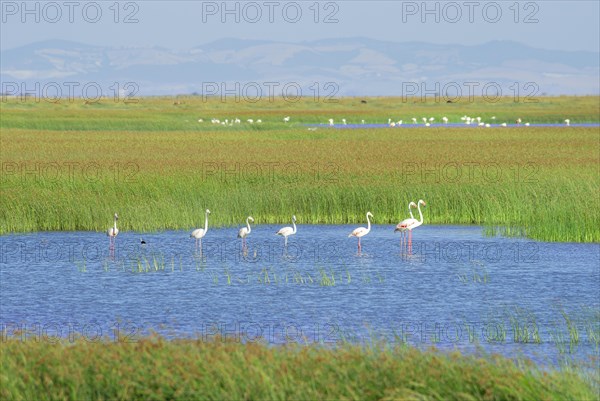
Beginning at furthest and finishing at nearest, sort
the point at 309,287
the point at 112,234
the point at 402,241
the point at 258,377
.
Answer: the point at 402,241 → the point at 112,234 → the point at 309,287 → the point at 258,377

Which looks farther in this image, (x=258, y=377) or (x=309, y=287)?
(x=309, y=287)

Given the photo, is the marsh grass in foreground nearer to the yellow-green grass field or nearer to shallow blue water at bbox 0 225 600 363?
shallow blue water at bbox 0 225 600 363

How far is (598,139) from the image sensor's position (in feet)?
191

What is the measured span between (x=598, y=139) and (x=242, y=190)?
3044cm

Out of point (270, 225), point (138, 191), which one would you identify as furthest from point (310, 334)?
point (138, 191)

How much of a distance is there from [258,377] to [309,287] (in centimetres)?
1108

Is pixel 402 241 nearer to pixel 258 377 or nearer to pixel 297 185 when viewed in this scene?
pixel 297 185

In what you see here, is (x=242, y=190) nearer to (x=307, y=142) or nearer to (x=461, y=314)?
(x=461, y=314)

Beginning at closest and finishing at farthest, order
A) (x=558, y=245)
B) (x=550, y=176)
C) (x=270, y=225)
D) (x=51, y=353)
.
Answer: (x=51, y=353)
(x=558, y=245)
(x=270, y=225)
(x=550, y=176)

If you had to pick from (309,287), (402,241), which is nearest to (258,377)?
(309,287)

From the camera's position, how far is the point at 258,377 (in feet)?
34.9

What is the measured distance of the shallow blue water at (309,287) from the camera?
1736cm

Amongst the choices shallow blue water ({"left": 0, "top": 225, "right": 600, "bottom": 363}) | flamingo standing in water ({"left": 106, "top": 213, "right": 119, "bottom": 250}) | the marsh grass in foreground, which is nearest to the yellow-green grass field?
shallow blue water ({"left": 0, "top": 225, "right": 600, "bottom": 363})

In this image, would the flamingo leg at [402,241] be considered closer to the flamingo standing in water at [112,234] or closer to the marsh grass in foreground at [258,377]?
the flamingo standing in water at [112,234]
